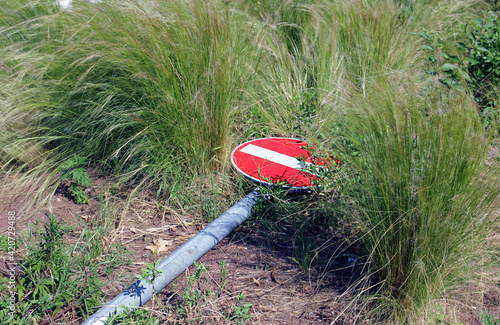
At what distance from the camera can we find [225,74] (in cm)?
326

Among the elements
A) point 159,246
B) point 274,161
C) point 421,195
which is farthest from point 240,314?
point 274,161

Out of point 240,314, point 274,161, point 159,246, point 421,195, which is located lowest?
point 159,246

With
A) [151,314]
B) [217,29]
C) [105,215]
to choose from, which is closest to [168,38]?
[217,29]

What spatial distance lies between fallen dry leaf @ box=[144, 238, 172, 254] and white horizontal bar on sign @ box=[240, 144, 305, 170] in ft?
3.31

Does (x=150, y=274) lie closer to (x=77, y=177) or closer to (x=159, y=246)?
(x=159, y=246)

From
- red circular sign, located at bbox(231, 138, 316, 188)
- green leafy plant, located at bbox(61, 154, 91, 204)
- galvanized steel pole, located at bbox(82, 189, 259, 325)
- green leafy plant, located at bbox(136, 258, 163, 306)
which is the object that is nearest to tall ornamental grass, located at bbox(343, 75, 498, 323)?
red circular sign, located at bbox(231, 138, 316, 188)

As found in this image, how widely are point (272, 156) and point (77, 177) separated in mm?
1460

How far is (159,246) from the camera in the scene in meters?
2.74

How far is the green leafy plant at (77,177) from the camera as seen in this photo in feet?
9.83

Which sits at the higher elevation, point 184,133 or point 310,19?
point 310,19

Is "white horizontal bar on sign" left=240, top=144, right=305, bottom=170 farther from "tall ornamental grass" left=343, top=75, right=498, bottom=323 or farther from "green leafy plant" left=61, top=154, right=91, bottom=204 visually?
"green leafy plant" left=61, top=154, right=91, bottom=204

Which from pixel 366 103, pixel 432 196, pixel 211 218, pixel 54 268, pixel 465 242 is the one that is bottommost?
pixel 211 218

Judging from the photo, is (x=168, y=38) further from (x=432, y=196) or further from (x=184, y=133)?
(x=432, y=196)

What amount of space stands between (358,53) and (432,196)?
283 centimetres
